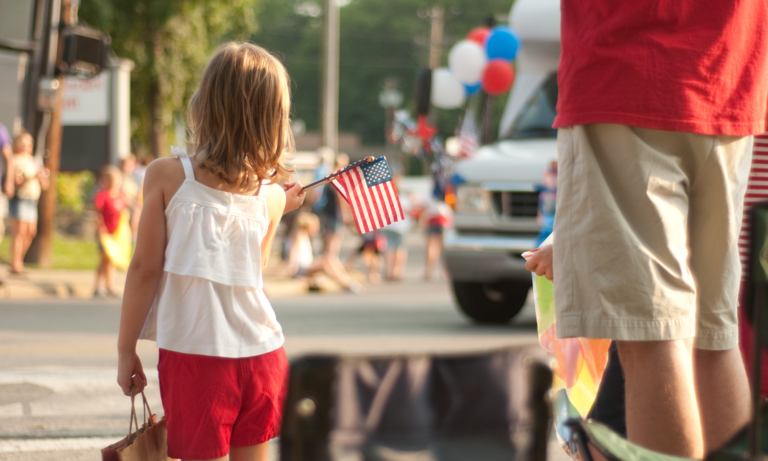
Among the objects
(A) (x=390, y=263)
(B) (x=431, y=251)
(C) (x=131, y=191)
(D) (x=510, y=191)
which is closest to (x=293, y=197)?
(D) (x=510, y=191)

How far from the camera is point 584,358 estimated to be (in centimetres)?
263

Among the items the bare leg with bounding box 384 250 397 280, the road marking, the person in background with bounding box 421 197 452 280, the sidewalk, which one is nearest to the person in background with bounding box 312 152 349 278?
the sidewalk

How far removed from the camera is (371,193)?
2.93 metres

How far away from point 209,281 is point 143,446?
44 cm

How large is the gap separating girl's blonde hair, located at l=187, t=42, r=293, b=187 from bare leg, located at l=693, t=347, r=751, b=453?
1269 millimetres

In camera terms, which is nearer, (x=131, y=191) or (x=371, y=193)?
(x=371, y=193)

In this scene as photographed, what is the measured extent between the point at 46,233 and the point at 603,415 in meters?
11.3

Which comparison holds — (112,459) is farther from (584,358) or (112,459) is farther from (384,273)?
(384,273)

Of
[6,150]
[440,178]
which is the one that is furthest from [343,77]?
[6,150]

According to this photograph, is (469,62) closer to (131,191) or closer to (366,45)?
(131,191)

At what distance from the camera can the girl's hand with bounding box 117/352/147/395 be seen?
2400mm

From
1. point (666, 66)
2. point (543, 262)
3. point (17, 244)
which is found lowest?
point (17, 244)

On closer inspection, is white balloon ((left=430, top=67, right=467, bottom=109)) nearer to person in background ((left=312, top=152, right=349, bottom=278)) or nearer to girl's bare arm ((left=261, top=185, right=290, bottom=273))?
person in background ((left=312, top=152, right=349, bottom=278))

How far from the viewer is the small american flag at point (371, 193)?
9.41 ft
